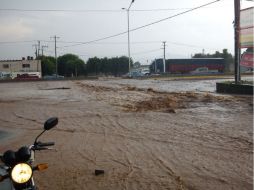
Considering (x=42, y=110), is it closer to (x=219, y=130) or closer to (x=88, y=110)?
(x=88, y=110)

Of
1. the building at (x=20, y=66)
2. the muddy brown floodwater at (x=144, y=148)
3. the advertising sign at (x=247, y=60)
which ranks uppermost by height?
the building at (x=20, y=66)

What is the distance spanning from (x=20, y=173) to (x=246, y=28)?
2236 centimetres

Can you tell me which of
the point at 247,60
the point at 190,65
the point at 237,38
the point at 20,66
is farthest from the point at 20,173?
the point at 20,66

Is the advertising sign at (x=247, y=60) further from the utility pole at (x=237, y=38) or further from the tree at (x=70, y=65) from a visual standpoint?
the tree at (x=70, y=65)

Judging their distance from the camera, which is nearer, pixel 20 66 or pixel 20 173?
pixel 20 173

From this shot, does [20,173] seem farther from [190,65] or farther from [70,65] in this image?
[70,65]

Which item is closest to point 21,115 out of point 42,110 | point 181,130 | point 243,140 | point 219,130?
point 42,110

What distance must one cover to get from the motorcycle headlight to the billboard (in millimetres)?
21735

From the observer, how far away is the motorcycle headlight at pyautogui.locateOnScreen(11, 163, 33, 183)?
9.11 ft

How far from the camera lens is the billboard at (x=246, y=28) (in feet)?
73.0

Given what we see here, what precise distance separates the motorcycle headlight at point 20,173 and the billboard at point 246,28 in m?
21.7

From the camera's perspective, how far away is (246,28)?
74.7ft

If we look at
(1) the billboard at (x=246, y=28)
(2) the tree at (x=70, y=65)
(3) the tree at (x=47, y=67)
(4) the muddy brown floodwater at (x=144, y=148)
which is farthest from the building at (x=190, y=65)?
(4) the muddy brown floodwater at (x=144, y=148)

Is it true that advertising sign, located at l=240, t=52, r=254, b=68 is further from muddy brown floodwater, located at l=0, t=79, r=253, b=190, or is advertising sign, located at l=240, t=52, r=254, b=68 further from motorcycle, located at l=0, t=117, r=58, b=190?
motorcycle, located at l=0, t=117, r=58, b=190
